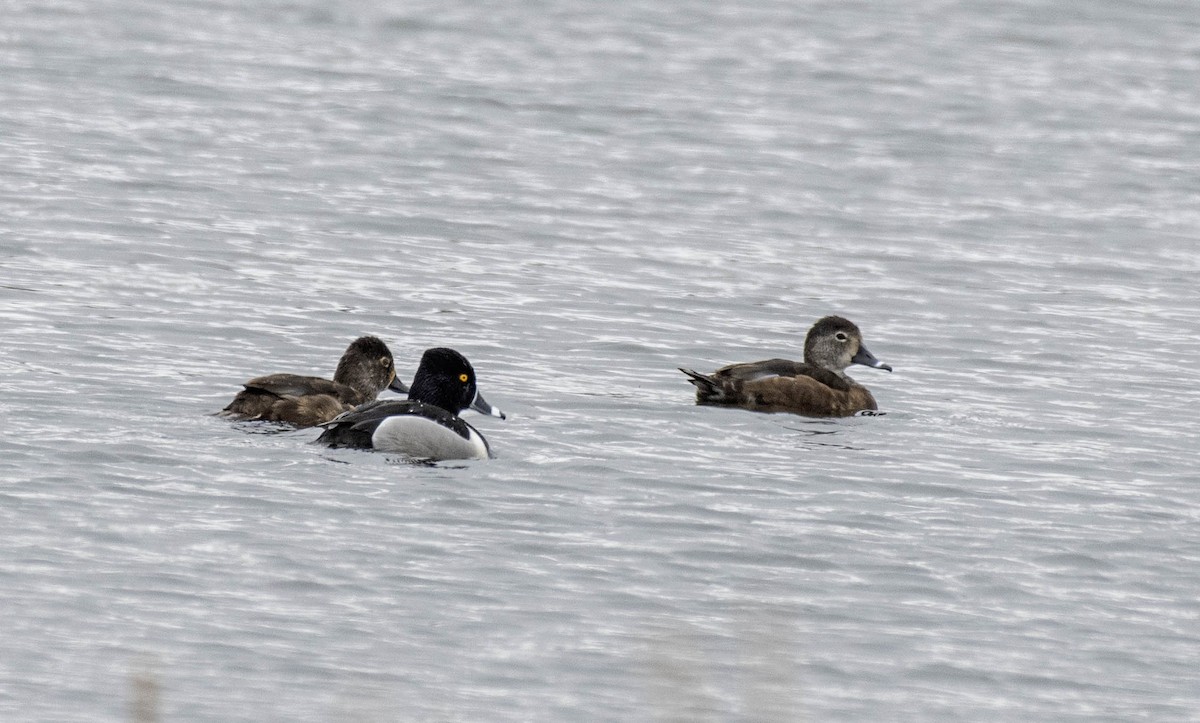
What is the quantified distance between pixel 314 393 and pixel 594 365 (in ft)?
9.93

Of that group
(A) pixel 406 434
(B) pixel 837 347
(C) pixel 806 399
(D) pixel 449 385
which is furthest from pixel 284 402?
(B) pixel 837 347

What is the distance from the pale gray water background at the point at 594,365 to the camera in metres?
9.17

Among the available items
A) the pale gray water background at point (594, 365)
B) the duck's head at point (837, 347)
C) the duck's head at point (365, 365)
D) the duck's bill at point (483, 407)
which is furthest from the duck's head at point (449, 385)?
the duck's head at point (837, 347)

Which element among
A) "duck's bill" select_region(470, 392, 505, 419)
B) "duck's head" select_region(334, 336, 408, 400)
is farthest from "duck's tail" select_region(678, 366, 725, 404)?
"duck's head" select_region(334, 336, 408, 400)

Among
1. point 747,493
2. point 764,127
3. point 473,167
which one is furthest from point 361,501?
point 764,127

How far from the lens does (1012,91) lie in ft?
105

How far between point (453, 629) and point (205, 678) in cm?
121

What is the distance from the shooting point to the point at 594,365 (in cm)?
1588

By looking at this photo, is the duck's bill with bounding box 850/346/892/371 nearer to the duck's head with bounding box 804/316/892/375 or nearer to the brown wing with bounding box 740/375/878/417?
the duck's head with bounding box 804/316/892/375

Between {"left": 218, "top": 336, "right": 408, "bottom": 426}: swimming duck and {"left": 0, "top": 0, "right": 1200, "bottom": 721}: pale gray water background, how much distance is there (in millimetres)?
277

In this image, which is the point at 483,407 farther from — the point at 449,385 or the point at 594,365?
the point at 594,365

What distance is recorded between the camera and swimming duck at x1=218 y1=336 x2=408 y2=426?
1312 cm

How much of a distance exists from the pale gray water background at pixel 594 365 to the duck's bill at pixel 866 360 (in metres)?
0.22

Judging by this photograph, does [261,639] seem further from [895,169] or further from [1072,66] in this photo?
[1072,66]
